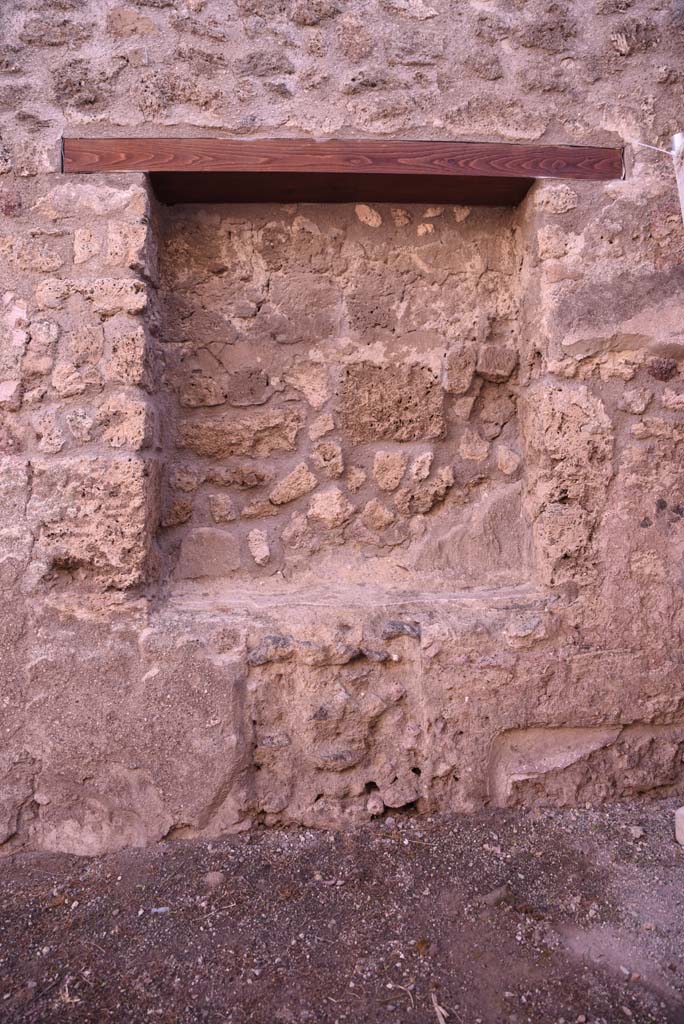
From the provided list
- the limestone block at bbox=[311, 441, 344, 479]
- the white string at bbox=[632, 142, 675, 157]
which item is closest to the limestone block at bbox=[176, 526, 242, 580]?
the limestone block at bbox=[311, 441, 344, 479]

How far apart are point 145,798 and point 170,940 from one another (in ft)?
1.50

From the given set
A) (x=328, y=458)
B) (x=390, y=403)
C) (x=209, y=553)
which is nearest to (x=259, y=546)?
(x=209, y=553)

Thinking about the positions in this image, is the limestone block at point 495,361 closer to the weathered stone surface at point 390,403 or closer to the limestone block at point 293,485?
the weathered stone surface at point 390,403

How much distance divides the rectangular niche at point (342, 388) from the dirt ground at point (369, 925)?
0.85m

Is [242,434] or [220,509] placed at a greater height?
[242,434]

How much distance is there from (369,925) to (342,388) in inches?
64.7

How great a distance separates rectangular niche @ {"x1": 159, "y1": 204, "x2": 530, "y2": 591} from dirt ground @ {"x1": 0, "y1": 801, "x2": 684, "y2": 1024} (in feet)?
2.79

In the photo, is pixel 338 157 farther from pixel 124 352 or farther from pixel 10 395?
pixel 10 395

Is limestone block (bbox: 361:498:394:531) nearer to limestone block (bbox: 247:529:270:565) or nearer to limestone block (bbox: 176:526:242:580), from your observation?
limestone block (bbox: 247:529:270:565)

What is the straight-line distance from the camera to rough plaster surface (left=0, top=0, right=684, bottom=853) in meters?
2.16

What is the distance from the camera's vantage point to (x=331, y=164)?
2.22 m

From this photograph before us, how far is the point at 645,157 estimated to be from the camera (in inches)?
90.7

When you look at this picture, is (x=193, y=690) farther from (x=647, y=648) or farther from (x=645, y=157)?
(x=645, y=157)

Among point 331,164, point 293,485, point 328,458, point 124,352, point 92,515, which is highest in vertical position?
point 331,164
